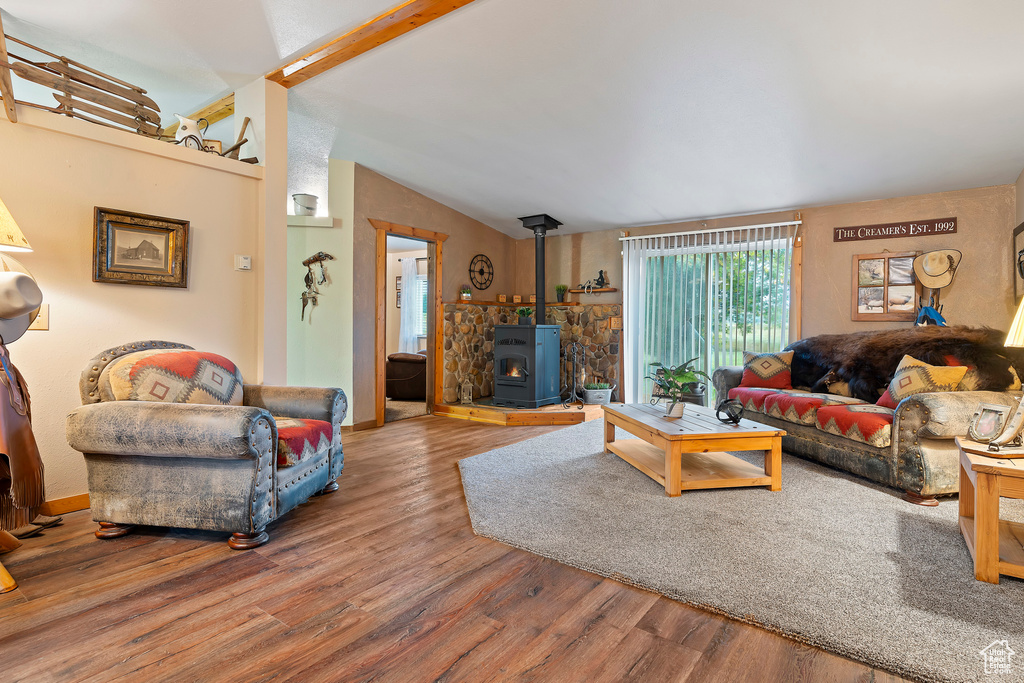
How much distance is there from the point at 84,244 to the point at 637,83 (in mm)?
3230

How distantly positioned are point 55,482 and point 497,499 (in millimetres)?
2286

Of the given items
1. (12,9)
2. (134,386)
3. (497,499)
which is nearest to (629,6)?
(497,499)

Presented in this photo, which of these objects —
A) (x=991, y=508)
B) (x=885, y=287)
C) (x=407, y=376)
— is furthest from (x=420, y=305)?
(x=991, y=508)

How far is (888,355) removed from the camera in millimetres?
3631

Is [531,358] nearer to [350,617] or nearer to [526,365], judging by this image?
[526,365]

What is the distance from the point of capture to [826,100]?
121 inches

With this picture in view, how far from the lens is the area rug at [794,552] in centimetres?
158

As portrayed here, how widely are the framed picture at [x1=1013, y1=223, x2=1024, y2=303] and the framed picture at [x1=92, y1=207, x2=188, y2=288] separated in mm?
5556

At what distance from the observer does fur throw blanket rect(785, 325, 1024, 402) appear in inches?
122

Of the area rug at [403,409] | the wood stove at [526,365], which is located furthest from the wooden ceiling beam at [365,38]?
the area rug at [403,409]

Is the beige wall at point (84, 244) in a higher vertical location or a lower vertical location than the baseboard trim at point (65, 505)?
higher

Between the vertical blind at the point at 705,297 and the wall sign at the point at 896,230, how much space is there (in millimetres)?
426

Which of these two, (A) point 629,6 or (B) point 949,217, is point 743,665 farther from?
(B) point 949,217

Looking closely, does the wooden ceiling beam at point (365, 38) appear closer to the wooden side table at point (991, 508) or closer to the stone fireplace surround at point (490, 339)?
the stone fireplace surround at point (490, 339)
